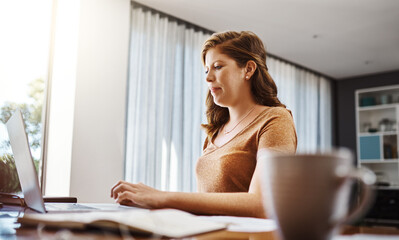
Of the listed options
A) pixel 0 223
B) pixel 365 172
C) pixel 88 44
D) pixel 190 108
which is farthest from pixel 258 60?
pixel 190 108

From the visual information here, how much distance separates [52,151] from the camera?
3352 mm

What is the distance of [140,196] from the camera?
36.8 inches

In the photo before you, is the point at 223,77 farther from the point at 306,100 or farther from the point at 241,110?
the point at 306,100

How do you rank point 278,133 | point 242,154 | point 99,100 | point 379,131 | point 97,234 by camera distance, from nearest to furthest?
1. point 97,234
2. point 278,133
3. point 242,154
4. point 99,100
5. point 379,131

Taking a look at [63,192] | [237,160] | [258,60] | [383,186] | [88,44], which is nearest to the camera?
[237,160]

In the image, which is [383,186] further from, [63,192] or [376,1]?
[63,192]

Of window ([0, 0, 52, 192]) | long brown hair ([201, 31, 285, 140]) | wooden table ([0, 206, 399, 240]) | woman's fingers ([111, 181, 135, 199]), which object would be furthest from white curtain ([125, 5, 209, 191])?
wooden table ([0, 206, 399, 240])

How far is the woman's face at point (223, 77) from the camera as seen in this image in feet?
5.24

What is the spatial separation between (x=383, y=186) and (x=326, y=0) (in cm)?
332

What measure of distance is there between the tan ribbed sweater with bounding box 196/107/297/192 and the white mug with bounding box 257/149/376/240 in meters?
0.85

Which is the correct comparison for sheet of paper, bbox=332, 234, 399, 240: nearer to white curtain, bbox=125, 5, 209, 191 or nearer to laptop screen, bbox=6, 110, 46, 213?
laptop screen, bbox=6, 110, 46, 213

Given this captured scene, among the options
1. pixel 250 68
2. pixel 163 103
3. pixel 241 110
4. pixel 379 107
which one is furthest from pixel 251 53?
pixel 379 107

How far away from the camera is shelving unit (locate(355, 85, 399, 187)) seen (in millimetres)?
6012

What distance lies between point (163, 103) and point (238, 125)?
2.53 metres
